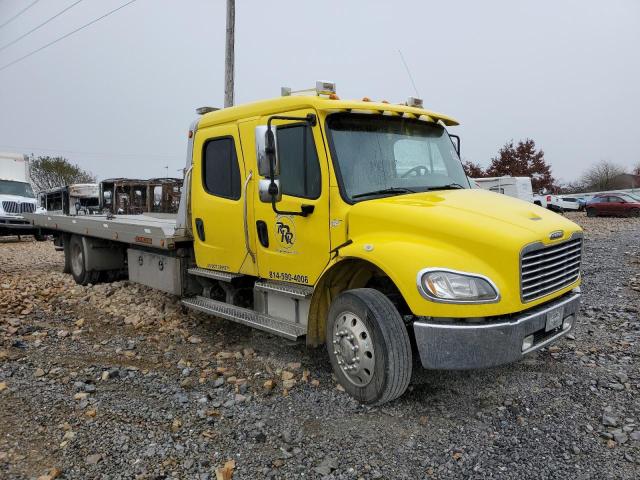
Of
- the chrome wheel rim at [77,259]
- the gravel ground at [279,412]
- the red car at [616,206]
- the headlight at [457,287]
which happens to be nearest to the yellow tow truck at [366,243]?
the headlight at [457,287]

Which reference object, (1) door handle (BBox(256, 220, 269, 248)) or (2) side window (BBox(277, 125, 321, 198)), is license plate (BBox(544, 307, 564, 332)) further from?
(1) door handle (BBox(256, 220, 269, 248))

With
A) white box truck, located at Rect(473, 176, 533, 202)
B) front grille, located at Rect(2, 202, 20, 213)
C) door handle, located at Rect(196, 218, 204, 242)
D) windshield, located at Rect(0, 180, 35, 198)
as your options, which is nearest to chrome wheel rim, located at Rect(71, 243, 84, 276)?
door handle, located at Rect(196, 218, 204, 242)

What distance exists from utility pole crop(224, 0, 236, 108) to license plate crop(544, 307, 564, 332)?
37.6ft

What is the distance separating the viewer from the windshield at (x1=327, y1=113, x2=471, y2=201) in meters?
4.22

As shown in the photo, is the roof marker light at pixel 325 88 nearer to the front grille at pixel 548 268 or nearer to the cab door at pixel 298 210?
the cab door at pixel 298 210

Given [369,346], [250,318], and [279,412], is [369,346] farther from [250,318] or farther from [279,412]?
[250,318]

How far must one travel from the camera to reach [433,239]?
11.8 ft

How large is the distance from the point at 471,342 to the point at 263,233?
228cm

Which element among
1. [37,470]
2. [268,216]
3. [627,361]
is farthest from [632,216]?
[37,470]

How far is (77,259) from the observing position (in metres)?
8.87

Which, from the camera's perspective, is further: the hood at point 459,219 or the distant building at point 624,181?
the distant building at point 624,181

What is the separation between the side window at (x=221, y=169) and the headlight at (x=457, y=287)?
8.16 feet

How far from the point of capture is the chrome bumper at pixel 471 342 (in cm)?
337

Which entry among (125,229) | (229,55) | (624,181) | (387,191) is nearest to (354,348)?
(387,191)
